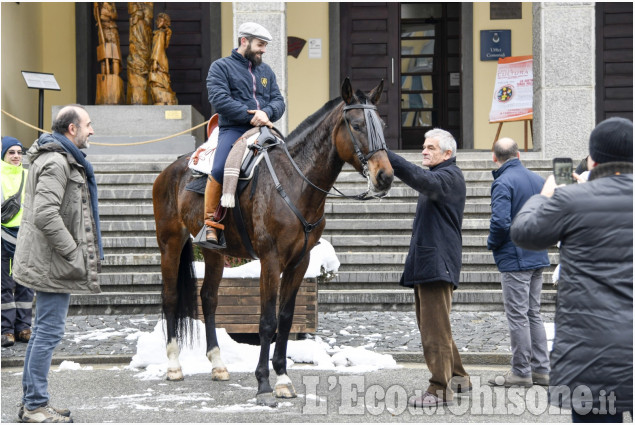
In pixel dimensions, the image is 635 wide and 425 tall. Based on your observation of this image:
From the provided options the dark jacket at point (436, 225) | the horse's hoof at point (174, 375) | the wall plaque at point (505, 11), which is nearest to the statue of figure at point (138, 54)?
the wall plaque at point (505, 11)

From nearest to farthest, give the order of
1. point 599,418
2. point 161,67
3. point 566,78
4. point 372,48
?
point 599,418
point 566,78
point 161,67
point 372,48

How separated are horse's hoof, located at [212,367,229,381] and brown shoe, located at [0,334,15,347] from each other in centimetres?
237

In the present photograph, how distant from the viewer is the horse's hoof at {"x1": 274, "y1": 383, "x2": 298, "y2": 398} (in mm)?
6113

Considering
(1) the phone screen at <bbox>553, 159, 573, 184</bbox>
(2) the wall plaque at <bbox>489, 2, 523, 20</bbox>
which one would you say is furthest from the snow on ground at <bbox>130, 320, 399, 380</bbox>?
(2) the wall plaque at <bbox>489, 2, 523, 20</bbox>

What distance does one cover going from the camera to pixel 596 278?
11.5ft

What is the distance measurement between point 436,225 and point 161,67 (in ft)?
33.7

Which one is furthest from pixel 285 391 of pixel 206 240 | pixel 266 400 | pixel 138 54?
pixel 138 54

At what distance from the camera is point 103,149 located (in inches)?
560

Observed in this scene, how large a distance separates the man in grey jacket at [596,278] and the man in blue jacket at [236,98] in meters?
3.37

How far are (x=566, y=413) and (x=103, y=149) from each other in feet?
33.8

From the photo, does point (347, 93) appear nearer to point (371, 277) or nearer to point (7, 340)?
point (7, 340)

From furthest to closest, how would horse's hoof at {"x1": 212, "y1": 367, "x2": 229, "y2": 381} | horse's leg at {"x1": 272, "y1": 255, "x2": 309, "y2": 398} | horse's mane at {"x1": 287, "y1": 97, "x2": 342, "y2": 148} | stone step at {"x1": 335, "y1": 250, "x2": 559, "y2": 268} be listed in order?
stone step at {"x1": 335, "y1": 250, "x2": 559, "y2": 268} < horse's hoof at {"x1": 212, "y1": 367, "x2": 229, "y2": 381} < horse's leg at {"x1": 272, "y1": 255, "x2": 309, "y2": 398} < horse's mane at {"x1": 287, "y1": 97, "x2": 342, "y2": 148}

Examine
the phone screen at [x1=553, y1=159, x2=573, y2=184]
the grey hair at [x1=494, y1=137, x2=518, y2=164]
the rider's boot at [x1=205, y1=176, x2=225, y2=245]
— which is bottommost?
the rider's boot at [x1=205, y1=176, x2=225, y2=245]

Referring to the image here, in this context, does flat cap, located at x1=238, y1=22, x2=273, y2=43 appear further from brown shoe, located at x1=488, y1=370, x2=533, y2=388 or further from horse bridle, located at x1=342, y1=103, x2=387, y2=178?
brown shoe, located at x1=488, y1=370, x2=533, y2=388
